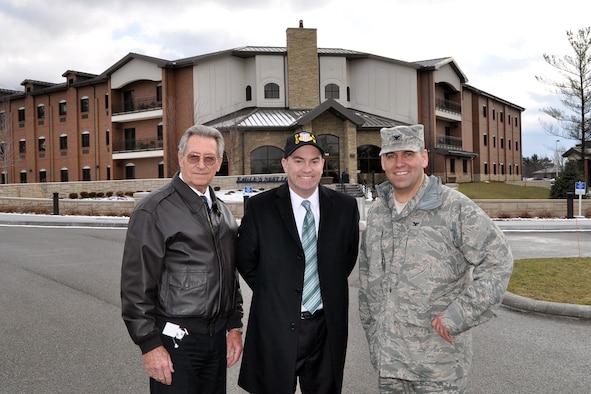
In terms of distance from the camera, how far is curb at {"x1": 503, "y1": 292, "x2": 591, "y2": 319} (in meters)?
6.66

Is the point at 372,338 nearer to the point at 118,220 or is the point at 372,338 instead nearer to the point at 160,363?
the point at 160,363

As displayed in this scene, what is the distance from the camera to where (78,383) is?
4617 millimetres

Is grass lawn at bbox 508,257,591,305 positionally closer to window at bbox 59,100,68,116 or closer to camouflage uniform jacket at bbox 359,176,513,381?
camouflage uniform jacket at bbox 359,176,513,381

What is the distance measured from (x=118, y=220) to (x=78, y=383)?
18637 millimetres

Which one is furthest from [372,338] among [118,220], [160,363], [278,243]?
[118,220]

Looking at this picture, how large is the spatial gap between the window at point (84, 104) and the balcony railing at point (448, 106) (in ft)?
111

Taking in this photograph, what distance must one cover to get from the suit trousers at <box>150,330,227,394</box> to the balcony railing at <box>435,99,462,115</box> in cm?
4571

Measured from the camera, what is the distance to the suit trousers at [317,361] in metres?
3.11

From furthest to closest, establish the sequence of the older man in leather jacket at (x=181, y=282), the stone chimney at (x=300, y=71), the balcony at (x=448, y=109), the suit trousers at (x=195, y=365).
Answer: the balcony at (x=448, y=109) < the stone chimney at (x=300, y=71) < the suit trousers at (x=195, y=365) < the older man in leather jacket at (x=181, y=282)

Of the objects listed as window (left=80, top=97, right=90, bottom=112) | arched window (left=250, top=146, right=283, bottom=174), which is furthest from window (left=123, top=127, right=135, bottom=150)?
arched window (left=250, top=146, right=283, bottom=174)

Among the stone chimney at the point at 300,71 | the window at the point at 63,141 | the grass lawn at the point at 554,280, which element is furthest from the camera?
the window at the point at 63,141

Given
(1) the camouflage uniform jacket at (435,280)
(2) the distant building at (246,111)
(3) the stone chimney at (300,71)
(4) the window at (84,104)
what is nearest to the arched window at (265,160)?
(2) the distant building at (246,111)

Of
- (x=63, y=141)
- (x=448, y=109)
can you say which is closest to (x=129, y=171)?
(x=63, y=141)

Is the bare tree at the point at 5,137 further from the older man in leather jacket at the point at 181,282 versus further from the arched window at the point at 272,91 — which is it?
the older man in leather jacket at the point at 181,282
